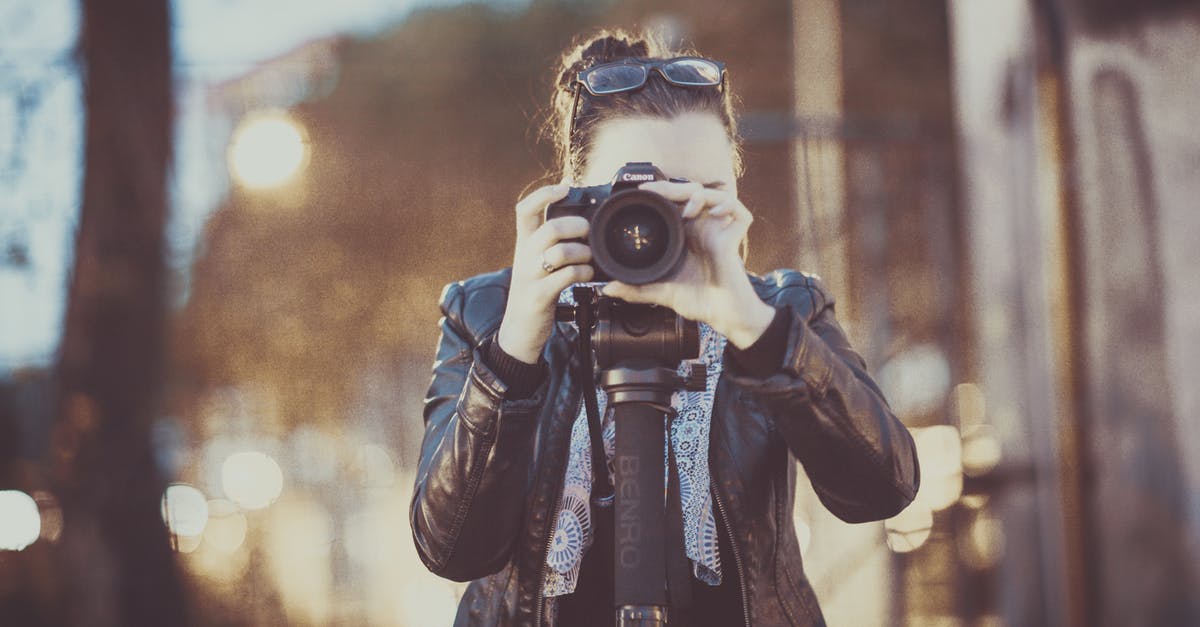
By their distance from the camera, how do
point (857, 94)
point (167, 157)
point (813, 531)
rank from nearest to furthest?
point (167, 157) < point (813, 531) < point (857, 94)

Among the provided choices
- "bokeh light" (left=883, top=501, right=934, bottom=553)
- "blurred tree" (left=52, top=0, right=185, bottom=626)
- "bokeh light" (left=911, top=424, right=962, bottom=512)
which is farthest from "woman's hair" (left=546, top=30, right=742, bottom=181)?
"bokeh light" (left=883, top=501, right=934, bottom=553)

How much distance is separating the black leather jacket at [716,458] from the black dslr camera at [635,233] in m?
0.19

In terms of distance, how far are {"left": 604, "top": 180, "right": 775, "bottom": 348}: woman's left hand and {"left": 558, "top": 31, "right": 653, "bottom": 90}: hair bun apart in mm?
579

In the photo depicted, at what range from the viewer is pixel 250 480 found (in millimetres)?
5359

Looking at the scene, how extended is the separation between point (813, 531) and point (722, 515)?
415cm

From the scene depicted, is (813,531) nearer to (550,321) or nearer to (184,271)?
(184,271)

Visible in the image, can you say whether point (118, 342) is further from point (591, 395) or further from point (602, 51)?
point (591, 395)

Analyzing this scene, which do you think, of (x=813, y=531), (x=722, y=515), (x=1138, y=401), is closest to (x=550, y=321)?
(x=722, y=515)

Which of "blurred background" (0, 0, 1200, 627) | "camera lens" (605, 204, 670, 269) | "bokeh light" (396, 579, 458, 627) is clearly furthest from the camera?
"bokeh light" (396, 579, 458, 627)

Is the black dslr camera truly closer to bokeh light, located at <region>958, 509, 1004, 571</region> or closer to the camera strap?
the camera strap

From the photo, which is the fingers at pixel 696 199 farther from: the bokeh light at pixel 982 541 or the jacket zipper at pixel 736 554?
the bokeh light at pixel 982 541

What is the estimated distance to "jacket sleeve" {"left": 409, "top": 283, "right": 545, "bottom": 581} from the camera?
1444 millimetres

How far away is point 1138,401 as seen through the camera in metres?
3.57

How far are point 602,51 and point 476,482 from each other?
85 centimetres
